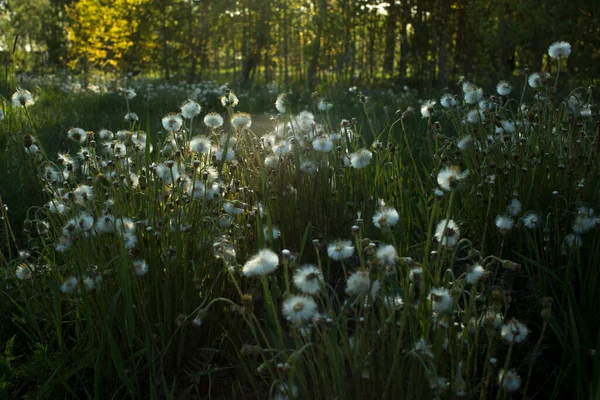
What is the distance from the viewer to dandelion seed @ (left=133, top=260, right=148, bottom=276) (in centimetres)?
173

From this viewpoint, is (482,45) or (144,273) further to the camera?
(482,45)

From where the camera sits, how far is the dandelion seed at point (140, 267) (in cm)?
173

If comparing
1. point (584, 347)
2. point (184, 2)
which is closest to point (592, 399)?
point (584, 347)

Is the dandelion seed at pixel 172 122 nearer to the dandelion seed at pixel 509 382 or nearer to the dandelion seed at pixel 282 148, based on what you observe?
the dandelion seed at pixel 282 148

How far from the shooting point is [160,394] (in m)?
1.68

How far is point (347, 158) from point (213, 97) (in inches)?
228

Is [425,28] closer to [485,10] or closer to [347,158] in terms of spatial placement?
[485,10]

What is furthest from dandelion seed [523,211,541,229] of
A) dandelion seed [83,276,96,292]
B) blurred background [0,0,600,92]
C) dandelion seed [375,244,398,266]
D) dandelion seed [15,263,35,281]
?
blurred background [0,0,600,92]

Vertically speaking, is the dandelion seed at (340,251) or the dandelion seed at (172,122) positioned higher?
the dandelion seed at (172,122)

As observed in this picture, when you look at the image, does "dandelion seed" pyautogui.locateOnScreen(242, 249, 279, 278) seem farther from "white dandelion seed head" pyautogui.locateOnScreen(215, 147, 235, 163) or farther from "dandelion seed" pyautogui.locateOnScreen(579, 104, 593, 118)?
"dandelion seed" pyautogui.locateOnScreen(579, 104, 593, 118)

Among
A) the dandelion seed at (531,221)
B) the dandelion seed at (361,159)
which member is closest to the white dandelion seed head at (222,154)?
the dandelion seed at (361,159)

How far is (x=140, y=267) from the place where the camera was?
68.6 inches

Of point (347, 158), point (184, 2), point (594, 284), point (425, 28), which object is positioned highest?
point (184, 2)

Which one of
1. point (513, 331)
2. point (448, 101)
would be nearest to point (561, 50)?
point (448, 101)
